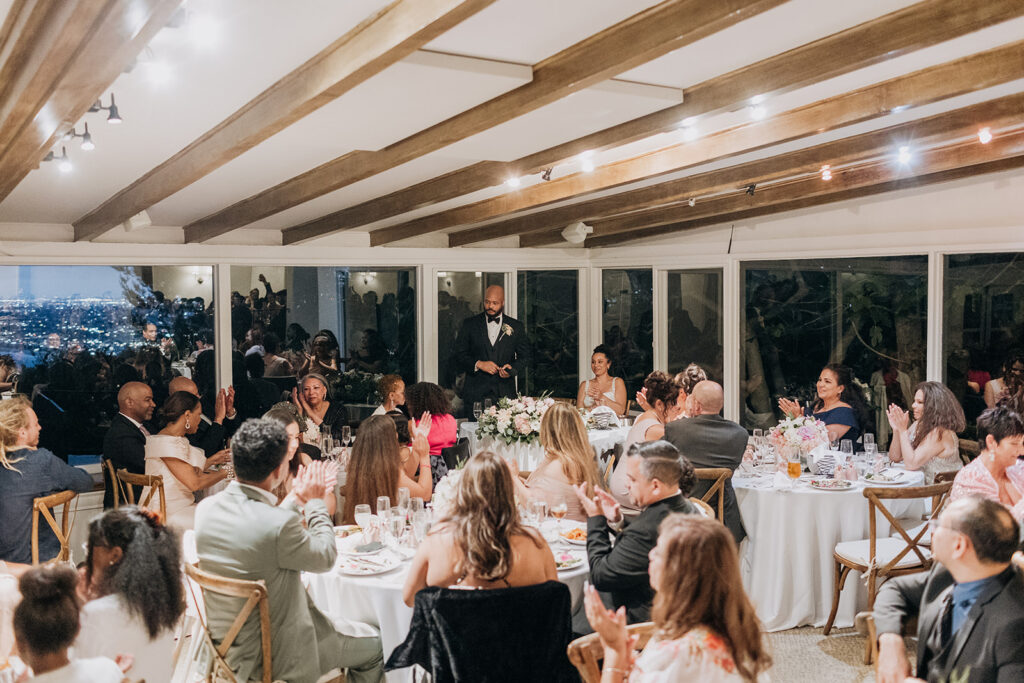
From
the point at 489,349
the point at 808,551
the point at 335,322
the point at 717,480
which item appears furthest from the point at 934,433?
the point at 335,322

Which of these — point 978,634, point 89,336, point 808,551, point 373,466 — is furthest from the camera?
point 89,336

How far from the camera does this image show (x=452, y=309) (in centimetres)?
Result: 895

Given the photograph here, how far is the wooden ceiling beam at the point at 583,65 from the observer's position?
2.53m

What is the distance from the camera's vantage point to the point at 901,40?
2.96 metres

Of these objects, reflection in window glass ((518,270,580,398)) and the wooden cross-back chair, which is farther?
reflection in window glass ((518,270,580,398))

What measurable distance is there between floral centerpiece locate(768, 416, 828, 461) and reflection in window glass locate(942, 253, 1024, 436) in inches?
90.7

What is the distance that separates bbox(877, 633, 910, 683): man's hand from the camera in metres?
2.64

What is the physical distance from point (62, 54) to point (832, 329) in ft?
23.1

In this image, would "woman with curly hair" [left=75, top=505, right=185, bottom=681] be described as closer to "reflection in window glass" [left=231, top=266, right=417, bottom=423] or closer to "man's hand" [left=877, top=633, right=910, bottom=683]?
"man's hand" [left=877, top=633, right=910, bottom=683]

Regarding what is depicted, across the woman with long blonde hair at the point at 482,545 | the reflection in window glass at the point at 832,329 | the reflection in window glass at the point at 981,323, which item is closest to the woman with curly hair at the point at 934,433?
the reflection in window glass at the point at 981,323

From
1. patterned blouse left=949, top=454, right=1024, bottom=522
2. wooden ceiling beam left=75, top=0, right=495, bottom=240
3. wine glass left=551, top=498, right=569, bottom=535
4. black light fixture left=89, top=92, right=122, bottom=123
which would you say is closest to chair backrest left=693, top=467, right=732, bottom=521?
wine glass left=551, top=498, right=569, bottom=535

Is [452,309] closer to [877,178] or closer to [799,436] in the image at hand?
[877,178]

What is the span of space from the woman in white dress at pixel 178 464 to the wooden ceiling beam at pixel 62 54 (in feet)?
7.99

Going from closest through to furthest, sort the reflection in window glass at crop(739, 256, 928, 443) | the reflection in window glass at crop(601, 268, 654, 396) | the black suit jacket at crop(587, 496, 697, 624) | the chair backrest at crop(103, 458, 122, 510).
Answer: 1. the black suit jacket at crop(587, 496, 697, 624)
2. the chair backrest at crop(103, 458, 122, 510)
3. the reflection in window glass at crop(739, 256, 928, 443)
4. the reflection in window glass at crop(601, 268, 654, 396)
